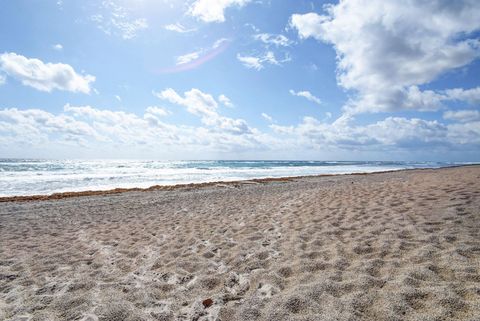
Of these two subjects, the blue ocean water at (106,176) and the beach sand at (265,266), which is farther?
the blue ocean water at (106,176)

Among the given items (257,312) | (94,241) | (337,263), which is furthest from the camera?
(94,241)

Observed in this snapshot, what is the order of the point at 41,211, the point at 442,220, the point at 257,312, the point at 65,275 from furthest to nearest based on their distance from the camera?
the point at 41,211 → the point at 442,220 → the point at 65,275 → the point at 257,312

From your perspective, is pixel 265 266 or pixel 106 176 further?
pixel 106 176

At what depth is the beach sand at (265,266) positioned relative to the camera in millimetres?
3600

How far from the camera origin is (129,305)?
13.3 ft

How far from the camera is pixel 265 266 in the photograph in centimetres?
503

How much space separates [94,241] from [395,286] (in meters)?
7.23

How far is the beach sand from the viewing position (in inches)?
142

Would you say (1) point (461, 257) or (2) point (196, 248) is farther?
(2) point (196, 248)

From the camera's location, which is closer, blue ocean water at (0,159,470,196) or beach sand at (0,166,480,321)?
A: beach sand at (0,166,480,321)

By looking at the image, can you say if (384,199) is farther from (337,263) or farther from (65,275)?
(65,275)

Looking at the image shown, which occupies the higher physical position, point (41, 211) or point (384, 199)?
point (384, 199)

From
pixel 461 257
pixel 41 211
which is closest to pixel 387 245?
pixel 461 257

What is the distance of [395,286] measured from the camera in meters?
3.76
